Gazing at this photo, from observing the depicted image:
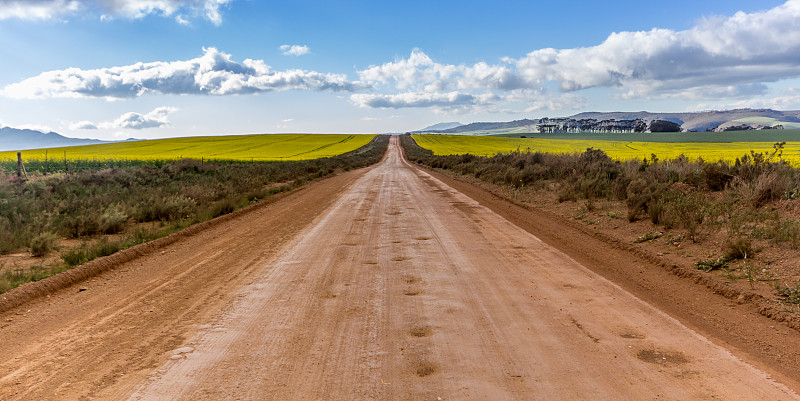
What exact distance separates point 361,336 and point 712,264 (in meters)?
5.79

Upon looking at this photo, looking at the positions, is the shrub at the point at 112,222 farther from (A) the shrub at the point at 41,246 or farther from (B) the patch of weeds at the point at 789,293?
(B) the patch of weeds at the point at 789,293

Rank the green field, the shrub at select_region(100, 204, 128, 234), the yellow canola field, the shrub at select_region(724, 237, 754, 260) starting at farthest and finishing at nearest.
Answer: the green field < the yellow canola field < the shrub at select_region(100, 204, 128, 234) < the shrub at select_region(724, 237, 754, 260)

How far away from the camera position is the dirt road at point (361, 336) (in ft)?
11.0

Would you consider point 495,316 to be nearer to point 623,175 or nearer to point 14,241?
point 14,241

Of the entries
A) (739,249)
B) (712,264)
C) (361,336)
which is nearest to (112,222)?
(361,336)

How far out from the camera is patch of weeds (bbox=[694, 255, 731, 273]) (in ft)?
22.4

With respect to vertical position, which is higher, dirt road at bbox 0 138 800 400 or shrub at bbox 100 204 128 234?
shrub at bbox 100 204 128 234

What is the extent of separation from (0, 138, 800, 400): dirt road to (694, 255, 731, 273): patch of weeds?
5.96ft

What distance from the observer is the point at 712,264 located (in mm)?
6887

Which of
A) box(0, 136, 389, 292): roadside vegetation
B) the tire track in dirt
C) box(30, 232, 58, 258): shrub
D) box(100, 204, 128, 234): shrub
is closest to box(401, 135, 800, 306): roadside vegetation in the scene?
the tire track in dirt

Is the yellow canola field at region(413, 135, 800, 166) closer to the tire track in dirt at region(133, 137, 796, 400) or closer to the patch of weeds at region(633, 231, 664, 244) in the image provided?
the patch of weeds at region(633, 231, 664, 244)

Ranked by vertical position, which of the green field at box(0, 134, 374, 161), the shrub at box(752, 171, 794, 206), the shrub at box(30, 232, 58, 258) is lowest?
the shrub at box(30, 232, 58, 258)

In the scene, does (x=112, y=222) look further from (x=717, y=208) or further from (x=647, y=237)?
(x=717, y=208)

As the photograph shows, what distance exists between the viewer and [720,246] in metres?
7.71
